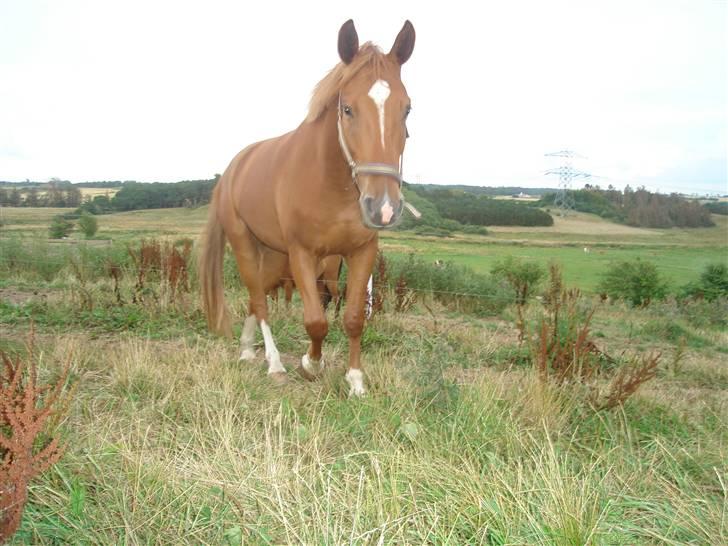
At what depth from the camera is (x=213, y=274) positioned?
17.0 feet

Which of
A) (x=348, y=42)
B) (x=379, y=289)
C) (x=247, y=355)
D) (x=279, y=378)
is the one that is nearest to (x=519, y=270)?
(x=379, y=289)

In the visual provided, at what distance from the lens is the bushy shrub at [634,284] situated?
13672mm

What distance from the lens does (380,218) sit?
8.95 feet

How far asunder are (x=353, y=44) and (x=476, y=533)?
2.63 m

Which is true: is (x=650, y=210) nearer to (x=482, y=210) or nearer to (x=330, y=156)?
(x=482, y=210)

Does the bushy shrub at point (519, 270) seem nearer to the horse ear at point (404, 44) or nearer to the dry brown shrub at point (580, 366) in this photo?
the dry brown shrub at point (580, 366)

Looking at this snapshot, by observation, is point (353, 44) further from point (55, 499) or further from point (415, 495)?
point (55, 499)

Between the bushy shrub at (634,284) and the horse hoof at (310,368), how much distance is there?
11594 millimetres

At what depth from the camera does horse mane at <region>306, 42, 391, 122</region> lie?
3.01 m

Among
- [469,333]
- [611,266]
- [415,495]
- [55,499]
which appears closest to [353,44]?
[415,495]

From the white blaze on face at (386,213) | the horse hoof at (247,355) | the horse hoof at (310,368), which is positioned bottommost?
the horse hoof at (247,355)

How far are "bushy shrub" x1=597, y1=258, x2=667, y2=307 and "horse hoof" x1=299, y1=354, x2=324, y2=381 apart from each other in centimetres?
1159

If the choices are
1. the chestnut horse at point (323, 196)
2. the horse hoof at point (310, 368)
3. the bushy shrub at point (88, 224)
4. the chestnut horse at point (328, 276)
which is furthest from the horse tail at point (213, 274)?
the bushy shrub at point (88, 224)

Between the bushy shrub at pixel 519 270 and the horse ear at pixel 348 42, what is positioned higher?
the horse ear at pixel 348 42
